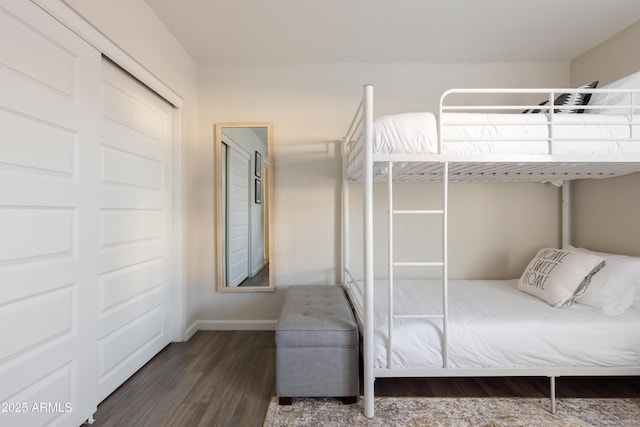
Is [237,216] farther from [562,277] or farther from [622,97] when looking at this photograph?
[622,97]

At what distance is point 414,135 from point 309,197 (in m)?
1.27

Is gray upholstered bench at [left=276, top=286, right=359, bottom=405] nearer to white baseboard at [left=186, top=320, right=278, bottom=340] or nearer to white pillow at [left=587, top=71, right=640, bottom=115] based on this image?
white baseboard at [left=186, top=320, right=278, bottom=340]

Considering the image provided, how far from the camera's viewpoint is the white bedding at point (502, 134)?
1552mm

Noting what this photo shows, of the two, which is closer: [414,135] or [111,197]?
[414,135]

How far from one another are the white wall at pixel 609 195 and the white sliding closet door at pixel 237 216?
9.46 ft

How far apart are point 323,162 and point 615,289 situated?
7.08 ft

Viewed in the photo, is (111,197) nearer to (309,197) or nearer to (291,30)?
(309,197)

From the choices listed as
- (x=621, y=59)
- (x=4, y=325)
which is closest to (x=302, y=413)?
(x=4, y=325)

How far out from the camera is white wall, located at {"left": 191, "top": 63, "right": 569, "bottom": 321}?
2.62m

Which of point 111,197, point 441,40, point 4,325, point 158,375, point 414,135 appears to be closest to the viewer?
point 4,325

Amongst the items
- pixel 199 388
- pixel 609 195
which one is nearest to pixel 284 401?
pixel 199 388

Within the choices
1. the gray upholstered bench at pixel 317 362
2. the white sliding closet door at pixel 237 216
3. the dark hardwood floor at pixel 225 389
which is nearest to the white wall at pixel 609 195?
the dark hardwood floor at pixel 225 389

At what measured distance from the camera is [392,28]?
2.14 meters

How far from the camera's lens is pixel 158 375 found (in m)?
1.95
